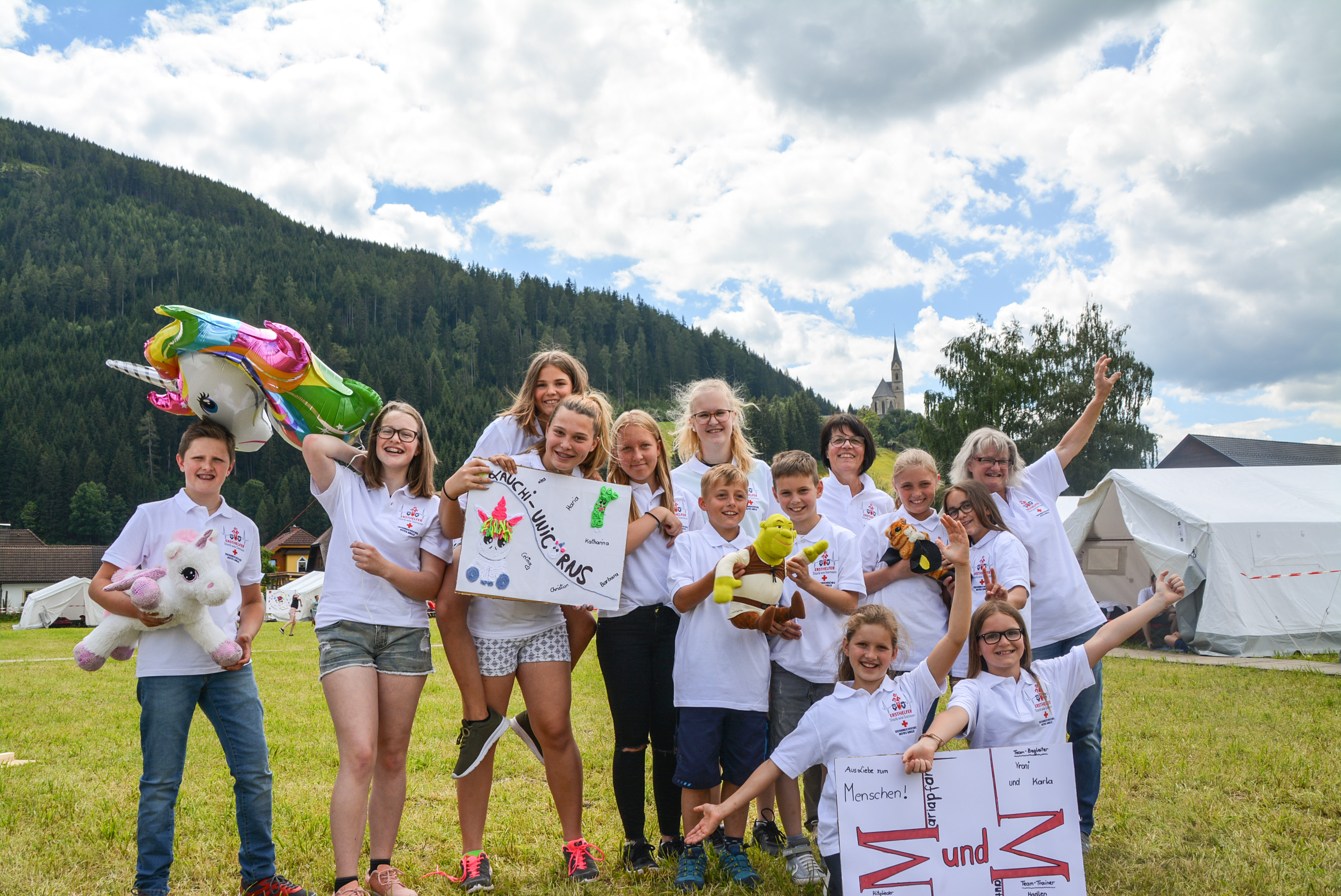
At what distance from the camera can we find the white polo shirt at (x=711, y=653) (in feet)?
11.1

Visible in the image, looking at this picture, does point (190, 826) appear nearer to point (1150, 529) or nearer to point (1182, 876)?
point (1182, 876)

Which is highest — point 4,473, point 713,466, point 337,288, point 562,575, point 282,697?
point 337,288

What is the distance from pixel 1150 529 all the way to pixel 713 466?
1388 cm

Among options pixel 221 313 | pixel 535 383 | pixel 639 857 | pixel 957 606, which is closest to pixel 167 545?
pixel 535 383

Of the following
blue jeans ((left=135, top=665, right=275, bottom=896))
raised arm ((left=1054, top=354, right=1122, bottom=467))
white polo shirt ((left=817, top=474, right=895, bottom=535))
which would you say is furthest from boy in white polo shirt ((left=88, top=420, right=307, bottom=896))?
raised arm ((left=1054, top=354, right=1122, bottom=467))

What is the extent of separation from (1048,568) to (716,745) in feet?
6.32

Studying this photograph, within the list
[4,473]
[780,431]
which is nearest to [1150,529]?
[780,431]

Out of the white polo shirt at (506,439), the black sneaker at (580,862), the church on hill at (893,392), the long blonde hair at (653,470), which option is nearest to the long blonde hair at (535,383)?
the white polo shirt at (506,439)

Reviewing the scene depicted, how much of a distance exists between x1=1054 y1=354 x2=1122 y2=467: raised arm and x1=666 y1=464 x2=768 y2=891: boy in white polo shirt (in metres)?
1.97

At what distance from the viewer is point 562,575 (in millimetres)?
3477

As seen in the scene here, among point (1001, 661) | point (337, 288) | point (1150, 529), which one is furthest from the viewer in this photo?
point (337, 288)

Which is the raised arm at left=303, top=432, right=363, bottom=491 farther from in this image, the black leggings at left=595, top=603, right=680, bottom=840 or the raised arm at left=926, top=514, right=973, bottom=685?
the raised arm at left=926, top=514, right=973, bottom=685

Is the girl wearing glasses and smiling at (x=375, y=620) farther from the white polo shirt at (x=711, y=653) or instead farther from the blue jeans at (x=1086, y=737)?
the blue jeans at (x=1086, y=737)

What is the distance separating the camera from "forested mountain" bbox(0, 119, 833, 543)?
7494 cm
